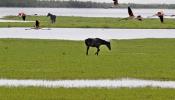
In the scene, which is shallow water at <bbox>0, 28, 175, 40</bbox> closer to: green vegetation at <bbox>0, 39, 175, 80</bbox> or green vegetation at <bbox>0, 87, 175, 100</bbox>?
green vegetation at <bbox>0, 39, 175, 80</bbox>

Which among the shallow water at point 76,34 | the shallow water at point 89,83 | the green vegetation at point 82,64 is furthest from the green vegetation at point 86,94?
the shallow water at point 76,34

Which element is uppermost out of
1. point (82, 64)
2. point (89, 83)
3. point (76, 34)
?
point (89, 83)

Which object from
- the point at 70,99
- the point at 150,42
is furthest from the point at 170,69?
the point at 150,42

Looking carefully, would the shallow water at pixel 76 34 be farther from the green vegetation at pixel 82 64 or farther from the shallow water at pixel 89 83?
the shallow water at pixel 89 83

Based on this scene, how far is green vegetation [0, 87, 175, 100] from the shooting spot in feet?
49.9

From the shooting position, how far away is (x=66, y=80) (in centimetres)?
1914

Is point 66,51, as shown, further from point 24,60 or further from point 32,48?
point 24,60

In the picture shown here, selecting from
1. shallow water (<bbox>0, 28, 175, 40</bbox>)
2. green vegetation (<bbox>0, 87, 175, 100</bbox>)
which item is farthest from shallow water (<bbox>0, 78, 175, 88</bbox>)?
shallow water (<bbox>0, 28, 175, 40</bbox>)

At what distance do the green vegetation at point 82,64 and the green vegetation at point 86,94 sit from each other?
298cm

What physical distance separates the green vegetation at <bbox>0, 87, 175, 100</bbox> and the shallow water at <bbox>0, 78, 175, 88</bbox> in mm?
782

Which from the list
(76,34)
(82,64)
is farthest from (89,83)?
(76,34)

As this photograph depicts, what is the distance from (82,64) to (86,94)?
8188mm

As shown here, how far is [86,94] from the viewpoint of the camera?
15883 mm

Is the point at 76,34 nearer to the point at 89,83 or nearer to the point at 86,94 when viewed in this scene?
the point at 89,83
